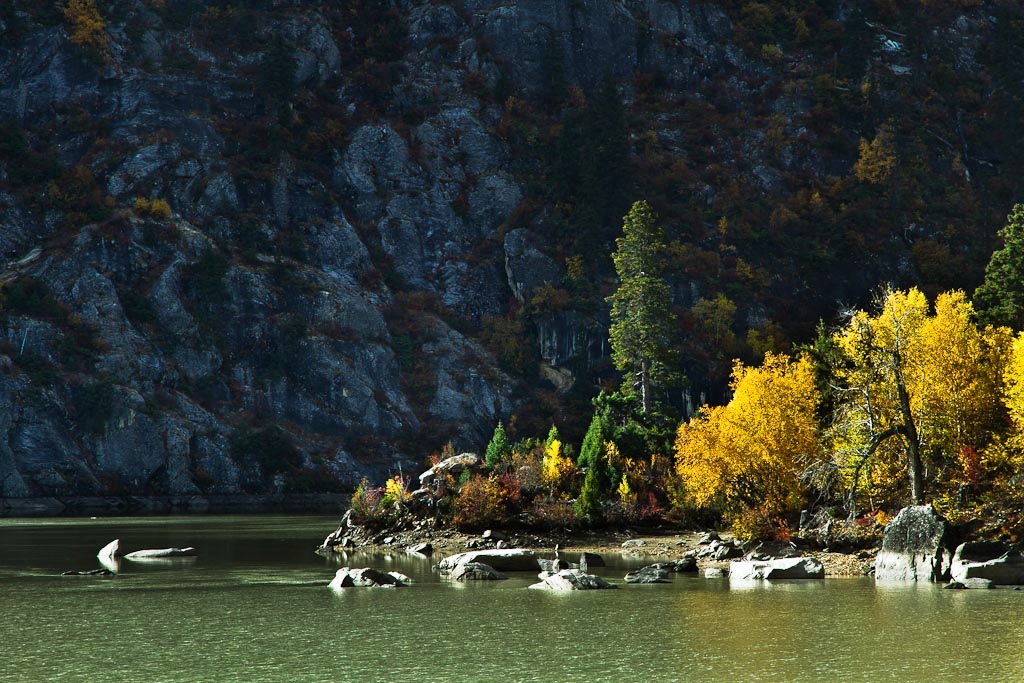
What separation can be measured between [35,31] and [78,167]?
90.5ft

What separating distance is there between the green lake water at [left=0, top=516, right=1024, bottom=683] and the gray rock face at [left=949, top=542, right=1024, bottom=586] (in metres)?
1.86

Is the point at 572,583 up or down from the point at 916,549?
down

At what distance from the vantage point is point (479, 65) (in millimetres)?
173875

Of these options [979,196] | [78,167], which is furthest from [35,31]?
[979,196]

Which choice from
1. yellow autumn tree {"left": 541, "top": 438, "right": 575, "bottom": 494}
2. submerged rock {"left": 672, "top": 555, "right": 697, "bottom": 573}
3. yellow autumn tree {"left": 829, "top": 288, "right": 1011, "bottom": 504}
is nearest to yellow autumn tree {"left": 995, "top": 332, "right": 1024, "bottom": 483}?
yellow autumn tree {"left": 829, "top": 288, "right": 1011, "bottom": 504}

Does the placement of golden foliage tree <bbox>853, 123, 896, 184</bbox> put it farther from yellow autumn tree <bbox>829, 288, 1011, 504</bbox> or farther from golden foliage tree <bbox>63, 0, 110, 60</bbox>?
yellow autumn tree <bbox>829, 288, 1011, 504</bbox>

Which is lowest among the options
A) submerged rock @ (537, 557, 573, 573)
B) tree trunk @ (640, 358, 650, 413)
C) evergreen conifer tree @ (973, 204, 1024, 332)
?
submerged rock @ (537, 557, 573, 573)

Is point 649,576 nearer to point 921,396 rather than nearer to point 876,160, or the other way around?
point 921,396

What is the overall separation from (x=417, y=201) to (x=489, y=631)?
132m

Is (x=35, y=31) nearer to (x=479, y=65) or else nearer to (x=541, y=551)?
(x=479, y=65)

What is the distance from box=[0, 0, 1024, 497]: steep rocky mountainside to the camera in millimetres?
127062

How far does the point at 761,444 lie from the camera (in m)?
55.9

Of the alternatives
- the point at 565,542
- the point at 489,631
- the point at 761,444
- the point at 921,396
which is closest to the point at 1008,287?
the point at 921,396

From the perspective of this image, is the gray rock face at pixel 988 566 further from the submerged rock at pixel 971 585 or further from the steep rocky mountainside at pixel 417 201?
the steep rocky mountainside at pixel 417 201
